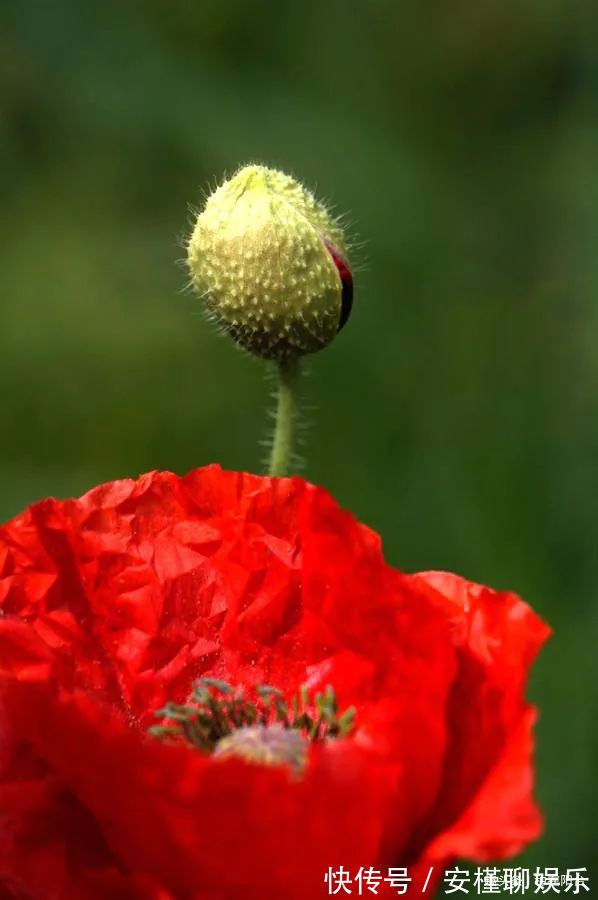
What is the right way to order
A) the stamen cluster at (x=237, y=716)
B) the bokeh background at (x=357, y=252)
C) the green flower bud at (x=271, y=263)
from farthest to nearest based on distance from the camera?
the bokeh background at (x=357, y=252) → the green flower bud at (x=271, y=263) → the stamen cluster at (x=237, y=716)

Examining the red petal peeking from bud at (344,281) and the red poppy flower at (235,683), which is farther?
the red petal peeking from bud at (344,281)

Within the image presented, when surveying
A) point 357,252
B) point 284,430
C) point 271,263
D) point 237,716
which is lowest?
point 237,716

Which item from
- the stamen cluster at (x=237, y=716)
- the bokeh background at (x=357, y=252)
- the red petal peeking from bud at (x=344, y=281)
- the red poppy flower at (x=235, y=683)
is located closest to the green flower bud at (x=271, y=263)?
the red petal peeking from bud at (x=344, y=281)

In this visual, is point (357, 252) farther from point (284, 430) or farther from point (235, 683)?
point (235, 683)

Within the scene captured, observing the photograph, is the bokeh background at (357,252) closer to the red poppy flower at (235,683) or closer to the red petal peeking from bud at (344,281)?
the red petal peeking from bud at (344,281)

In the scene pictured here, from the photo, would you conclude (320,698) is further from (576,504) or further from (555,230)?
(555,230)

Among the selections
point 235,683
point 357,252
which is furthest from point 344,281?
point 357,252
